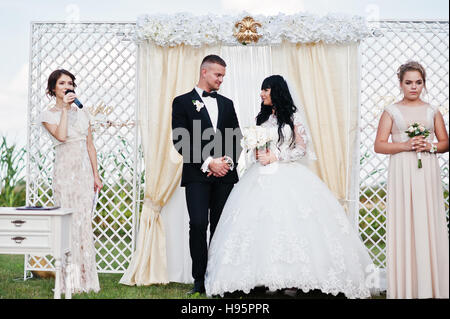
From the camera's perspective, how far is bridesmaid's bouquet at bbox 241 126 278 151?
373 cm

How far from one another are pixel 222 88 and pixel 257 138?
1047 mm

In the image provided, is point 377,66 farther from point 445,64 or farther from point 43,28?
point 43,28

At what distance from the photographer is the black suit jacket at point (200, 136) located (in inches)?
153

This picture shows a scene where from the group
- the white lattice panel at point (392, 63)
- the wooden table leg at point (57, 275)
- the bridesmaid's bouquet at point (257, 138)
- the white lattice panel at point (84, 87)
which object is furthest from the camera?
the white lattice panel at point (84, 87)

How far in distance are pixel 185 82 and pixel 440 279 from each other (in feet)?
8.67

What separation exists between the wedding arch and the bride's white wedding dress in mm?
854

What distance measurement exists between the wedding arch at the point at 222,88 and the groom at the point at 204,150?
0.55 m

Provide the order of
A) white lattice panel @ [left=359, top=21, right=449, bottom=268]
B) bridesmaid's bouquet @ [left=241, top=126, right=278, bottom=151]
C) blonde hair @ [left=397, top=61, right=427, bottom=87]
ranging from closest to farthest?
blonde hair @ [left=397, top=61, right=427, bottom=87], bridesmaid's bouquet @ [left=241, top=126, right=278, bottom=151], white lattice panel @ [left=359, top=21, right=449, bottom=268]

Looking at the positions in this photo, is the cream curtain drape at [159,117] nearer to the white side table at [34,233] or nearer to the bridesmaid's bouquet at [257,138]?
the bridesmaid's bouquet at [257,138]

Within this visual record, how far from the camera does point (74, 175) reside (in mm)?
4039

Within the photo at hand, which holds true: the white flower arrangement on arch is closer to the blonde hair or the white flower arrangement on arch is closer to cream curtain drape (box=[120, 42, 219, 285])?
cream curtain drape (box=[120, 42, 219, 285])

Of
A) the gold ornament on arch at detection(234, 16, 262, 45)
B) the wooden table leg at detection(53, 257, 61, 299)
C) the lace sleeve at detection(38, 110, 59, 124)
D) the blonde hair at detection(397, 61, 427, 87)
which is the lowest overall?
the wooden table leg at detection(53, 257, 61, 299)

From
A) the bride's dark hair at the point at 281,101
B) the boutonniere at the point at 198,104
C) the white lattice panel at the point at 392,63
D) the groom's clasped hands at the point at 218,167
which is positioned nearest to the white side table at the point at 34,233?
the groom's clasped hands at the point at 218,167

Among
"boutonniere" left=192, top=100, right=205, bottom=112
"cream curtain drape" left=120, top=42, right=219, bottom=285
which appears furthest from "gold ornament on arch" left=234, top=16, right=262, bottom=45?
"boutonniere" left=192, top=100, right=205, bottom=112
